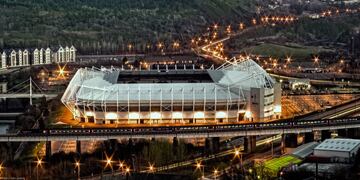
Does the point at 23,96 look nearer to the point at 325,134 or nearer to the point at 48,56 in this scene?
the point at 48,56

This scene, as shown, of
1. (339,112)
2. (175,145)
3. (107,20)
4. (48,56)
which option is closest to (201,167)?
(175,145)

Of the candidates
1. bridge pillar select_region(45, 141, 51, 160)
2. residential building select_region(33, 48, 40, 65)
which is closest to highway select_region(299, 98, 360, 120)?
bridge pillar select_region(45, 141, 51, 160)

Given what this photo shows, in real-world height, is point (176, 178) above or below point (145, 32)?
below

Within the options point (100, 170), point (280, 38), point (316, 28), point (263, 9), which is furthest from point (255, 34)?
point (100, 170)

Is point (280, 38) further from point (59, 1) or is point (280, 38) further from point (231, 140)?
point (231, 140)

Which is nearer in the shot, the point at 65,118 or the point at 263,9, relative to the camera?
the point at 65,118

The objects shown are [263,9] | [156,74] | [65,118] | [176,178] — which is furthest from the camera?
[263,9]
